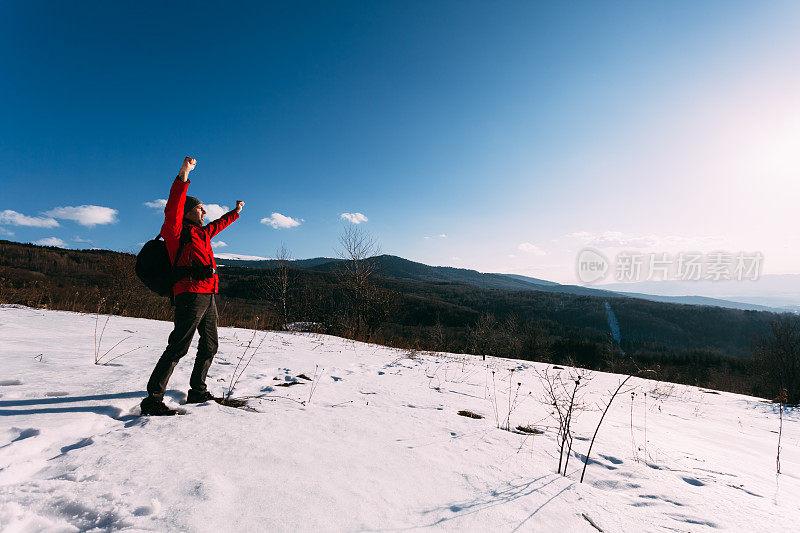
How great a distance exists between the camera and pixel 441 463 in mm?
2314

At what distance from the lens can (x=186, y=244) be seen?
289 cm

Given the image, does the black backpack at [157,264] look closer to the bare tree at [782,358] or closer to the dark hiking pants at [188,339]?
the dark hiking pants at [188,339]

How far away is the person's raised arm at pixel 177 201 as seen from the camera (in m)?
2.72

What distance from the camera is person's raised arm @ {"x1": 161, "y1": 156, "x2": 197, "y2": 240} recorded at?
2.72 m

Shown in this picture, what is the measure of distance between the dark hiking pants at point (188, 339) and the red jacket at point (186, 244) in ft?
0.29

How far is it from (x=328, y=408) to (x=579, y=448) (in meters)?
2.59

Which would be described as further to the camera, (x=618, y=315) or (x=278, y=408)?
(x=618, y=315)

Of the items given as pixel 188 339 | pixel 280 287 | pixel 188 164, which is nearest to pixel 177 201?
pixel 188 164

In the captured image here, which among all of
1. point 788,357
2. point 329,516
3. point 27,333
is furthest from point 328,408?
point 788,357

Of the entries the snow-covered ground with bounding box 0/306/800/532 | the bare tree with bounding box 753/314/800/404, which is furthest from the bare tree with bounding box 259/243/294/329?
the bare tree with bounding box 753/314/800/404

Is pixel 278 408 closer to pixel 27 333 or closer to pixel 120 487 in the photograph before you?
pixel 120 487

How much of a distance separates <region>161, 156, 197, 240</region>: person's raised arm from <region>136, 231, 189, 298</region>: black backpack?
126mm

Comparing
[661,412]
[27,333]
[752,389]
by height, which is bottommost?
[752,389]

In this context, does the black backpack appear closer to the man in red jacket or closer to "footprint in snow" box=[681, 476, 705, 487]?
the man in red jacket
